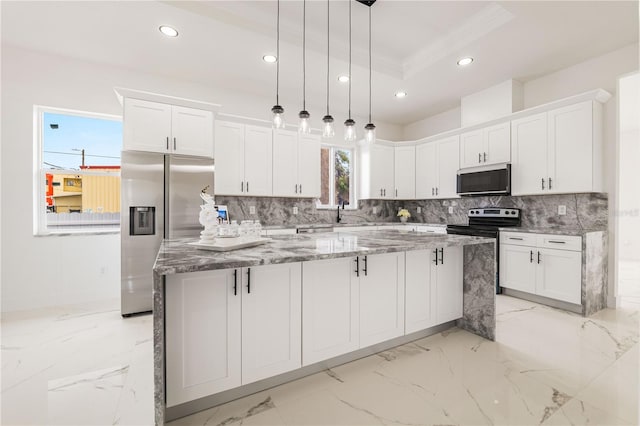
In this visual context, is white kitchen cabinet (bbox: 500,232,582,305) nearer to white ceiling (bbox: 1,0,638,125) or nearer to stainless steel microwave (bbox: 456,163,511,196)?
stainless steel microwave (bbox: 456,163,511,196)

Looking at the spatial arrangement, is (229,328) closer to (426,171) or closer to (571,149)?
(571,149)

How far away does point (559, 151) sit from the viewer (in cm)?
354

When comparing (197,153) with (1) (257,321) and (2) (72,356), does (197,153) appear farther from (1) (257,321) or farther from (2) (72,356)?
(1) (257,321)

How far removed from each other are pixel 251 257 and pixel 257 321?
1.55ft

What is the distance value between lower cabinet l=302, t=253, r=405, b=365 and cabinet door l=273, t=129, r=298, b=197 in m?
2.59

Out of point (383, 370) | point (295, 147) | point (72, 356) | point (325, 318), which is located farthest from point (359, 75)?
point (72, 356)

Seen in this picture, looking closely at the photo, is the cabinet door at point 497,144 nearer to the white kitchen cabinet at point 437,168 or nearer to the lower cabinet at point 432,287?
the white kitchen cabinet at point 437,168

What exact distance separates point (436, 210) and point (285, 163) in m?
2.94

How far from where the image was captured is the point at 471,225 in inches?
171

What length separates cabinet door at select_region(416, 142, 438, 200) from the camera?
17.0ft

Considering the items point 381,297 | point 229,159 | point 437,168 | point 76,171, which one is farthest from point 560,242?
point 76,171

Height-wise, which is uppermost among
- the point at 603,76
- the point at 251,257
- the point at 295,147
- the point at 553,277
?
the point at 603,76

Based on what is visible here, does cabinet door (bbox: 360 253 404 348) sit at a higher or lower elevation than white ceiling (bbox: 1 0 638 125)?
lower

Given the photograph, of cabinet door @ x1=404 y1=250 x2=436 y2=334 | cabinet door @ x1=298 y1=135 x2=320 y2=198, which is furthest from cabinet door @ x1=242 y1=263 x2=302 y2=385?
cabinet door @ x1=298 y1=135 x2=320 y2=198
